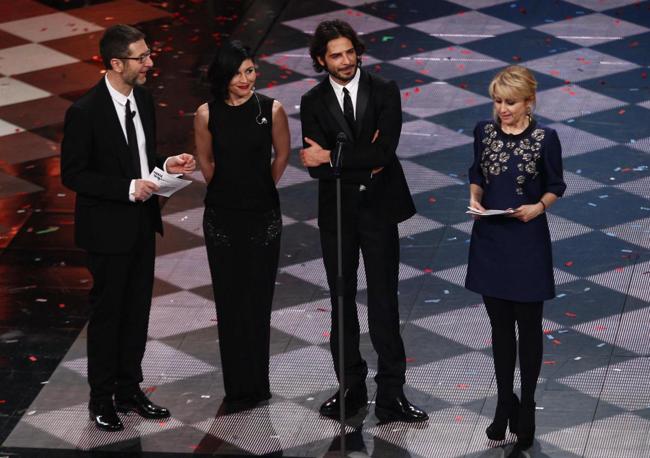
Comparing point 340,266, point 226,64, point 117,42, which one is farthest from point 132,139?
point 340,266

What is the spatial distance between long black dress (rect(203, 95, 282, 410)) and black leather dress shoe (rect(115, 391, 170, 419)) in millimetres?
300

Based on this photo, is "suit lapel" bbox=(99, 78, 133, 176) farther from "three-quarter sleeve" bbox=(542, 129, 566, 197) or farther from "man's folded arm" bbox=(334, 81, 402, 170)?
"three-quarter sleeve" bbox=(542, 129, 566, 197)

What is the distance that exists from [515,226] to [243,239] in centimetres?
120

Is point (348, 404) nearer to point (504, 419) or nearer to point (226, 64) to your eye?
point (504, 419)

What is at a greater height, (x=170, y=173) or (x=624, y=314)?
(x=170, y=173)

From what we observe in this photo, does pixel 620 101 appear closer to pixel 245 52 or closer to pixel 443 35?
pixel 443 35

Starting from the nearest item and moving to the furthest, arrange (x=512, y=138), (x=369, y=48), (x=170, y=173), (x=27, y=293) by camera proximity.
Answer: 1. (x=512, y=138)
2. (x=170, y=173)
3. (x=27, y=293)
4. (x=369, y=48)

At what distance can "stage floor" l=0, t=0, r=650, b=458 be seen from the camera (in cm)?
602

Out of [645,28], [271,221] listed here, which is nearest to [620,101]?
[645,28]

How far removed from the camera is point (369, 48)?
10141mm

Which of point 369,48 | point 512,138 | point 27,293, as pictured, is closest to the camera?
point 512,138

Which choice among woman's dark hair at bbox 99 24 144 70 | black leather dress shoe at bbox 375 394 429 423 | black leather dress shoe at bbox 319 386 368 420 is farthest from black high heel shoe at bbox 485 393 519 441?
woman's dark hair at bbox 99 24 144 70

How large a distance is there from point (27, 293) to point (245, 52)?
2.15 m

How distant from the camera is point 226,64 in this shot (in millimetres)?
5770
